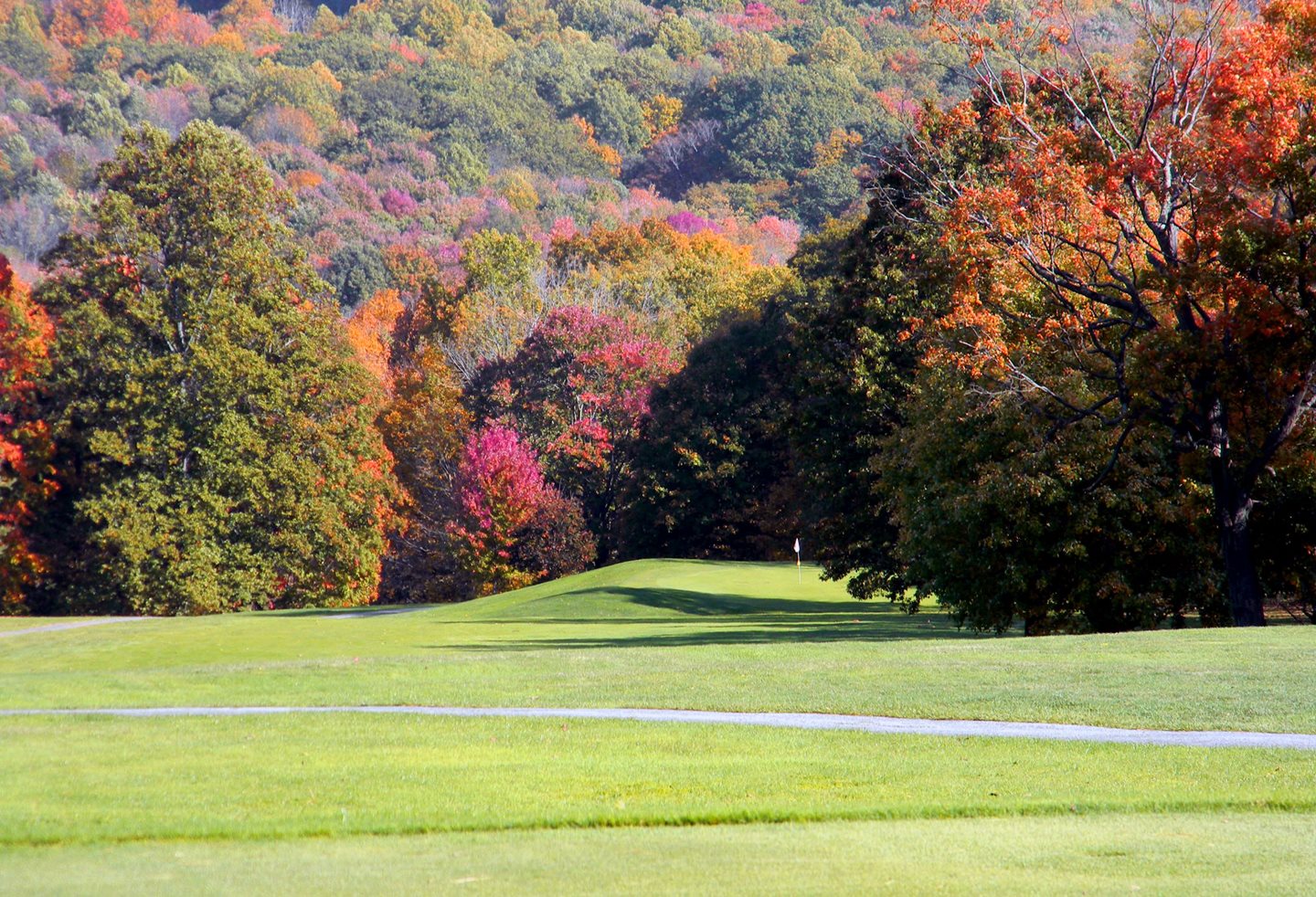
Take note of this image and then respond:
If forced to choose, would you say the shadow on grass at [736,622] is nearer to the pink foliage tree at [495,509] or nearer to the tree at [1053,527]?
the tree at [1053,527]

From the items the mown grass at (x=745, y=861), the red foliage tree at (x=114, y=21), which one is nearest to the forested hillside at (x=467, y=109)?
the red foliage tree at (x=114, y=21)

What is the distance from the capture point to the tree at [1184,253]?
21562mm

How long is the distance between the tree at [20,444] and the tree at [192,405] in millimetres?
514

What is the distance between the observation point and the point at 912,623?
2973cm

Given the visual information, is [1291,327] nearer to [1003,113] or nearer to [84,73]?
[1003,113]

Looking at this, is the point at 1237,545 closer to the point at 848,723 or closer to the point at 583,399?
the point at 848,723

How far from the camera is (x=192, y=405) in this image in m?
43.8

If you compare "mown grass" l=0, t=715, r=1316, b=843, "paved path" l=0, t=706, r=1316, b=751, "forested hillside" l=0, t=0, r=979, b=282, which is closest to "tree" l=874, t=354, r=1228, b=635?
"paved path" l=0, t=706, r=1316, b=751

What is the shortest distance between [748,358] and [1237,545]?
31438 millimetres

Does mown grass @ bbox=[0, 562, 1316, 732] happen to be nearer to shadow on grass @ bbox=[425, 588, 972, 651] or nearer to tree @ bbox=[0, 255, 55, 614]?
shadow on grass @ bbox=[425, 588, 972, 651]

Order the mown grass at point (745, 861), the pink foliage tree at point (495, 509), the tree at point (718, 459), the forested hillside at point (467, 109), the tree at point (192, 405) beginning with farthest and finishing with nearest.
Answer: the forested hillside at point (467, 109)
the pink foliage tree at point (495, 509)
the tree at point (718, 459)
the tree at point (192, 405)
the mown grass at point (745, 861)

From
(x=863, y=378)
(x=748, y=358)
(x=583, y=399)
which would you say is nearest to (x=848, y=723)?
(x=863, y=378)

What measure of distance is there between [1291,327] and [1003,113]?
7.25m

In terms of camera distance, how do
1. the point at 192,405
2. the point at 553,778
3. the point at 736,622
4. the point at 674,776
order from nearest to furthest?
1. the point at 553,778
2. the point at 674,776
3. the point at 736,622
4. the point at 192,405
